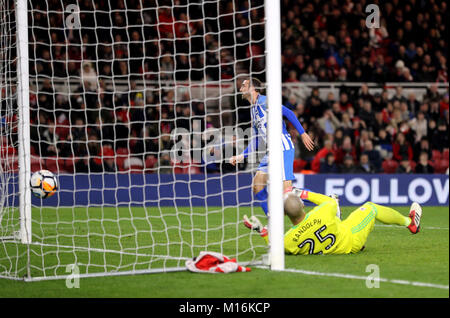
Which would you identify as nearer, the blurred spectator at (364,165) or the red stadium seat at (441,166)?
the blurred spectator at (364,165)

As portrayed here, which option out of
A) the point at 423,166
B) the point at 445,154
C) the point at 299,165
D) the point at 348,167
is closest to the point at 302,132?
the point at 348,167

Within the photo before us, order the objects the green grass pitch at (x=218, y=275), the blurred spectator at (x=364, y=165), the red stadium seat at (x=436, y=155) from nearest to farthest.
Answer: the green grass pitch at (x=218, y=275) < the blurred spectator at (x=364, y=165) < the red stadium seat at (x=436, y=155)

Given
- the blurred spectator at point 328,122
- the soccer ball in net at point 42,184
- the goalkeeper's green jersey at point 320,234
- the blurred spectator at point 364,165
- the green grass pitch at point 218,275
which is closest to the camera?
the green grass pitch at point 218,275

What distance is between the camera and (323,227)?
712cm

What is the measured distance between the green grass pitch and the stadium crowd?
3353mm

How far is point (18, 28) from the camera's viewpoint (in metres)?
7.37

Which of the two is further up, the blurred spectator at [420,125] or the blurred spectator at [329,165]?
the blurred spectator at [420,125]

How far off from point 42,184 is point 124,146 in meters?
5.38

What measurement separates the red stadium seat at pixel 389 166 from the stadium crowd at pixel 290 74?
21mm

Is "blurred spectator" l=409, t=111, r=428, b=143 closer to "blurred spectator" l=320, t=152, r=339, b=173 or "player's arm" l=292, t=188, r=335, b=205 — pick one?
"blurred spectator" l=320, t=152, r=339, b=173

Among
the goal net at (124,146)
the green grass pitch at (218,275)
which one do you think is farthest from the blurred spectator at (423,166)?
the green grass pitch at (218,275)

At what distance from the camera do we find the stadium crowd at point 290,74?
45.4 ft

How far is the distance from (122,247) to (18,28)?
263cm

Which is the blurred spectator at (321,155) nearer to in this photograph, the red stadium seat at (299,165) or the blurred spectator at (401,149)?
the red stadium seat at (299,165)
